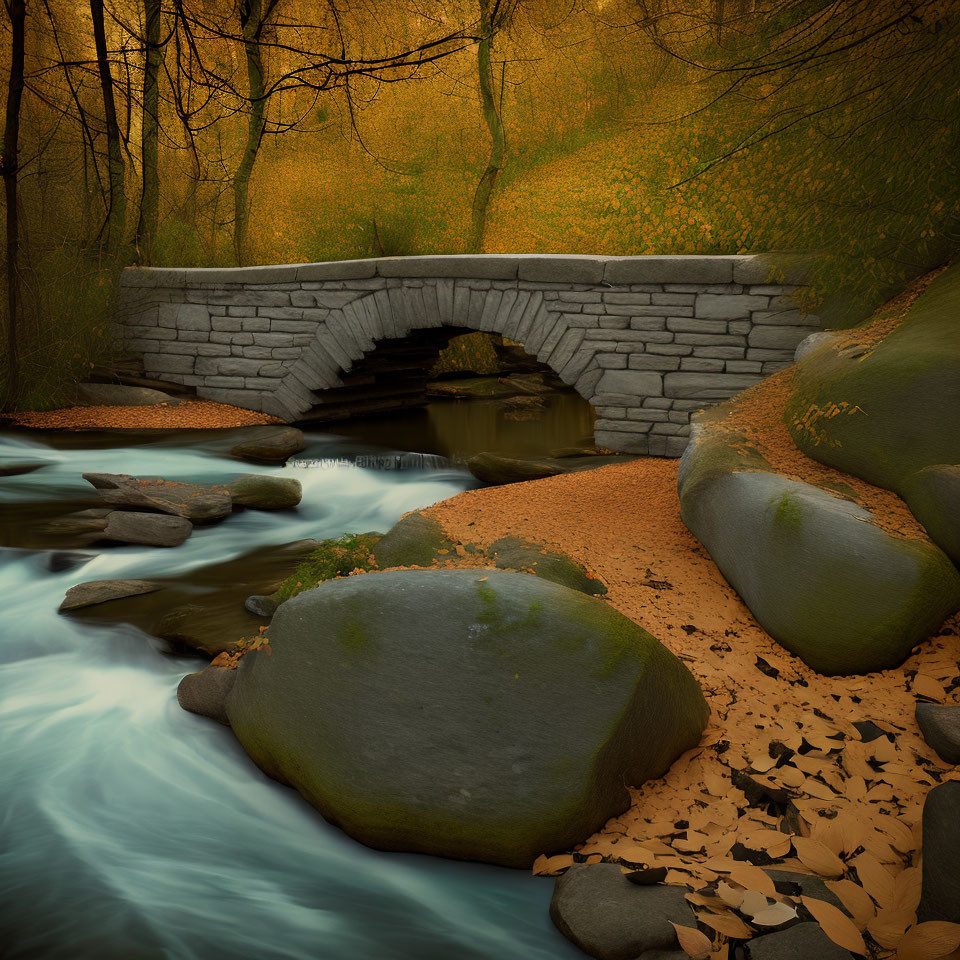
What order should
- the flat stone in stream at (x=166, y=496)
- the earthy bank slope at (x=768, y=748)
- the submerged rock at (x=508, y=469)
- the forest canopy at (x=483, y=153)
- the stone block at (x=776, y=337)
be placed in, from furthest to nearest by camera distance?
the submerged rock at (x=508, y=469), the stone block at (x=776, y=337), the flat stone in stream at (x=166, y=496), the forest canopy at (x=483, y=153), the earthy bank slope at (x=768, y=748)

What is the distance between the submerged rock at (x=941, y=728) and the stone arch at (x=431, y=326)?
15.7 ft

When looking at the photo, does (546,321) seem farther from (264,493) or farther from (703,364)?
(264,493)

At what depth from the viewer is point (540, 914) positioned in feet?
6.59

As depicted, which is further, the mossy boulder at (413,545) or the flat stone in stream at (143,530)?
the flat stone in stream at (143,530)

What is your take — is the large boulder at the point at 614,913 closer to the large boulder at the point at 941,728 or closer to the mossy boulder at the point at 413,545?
the large boulder at the point at 941,728

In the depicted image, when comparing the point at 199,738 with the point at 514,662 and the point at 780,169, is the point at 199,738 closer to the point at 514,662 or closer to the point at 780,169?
the point at 514,662

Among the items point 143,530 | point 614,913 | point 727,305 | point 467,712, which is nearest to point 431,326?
point 727,305

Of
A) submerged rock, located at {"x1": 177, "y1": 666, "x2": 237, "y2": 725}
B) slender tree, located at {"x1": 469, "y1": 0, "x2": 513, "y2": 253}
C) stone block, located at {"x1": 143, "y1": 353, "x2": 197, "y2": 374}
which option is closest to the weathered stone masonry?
stone block, located at {"x1": 143, "y1": 353, "x2": 197, "y2": 374}

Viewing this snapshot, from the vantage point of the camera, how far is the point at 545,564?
11.4 ft

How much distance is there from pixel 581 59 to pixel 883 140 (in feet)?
29.0

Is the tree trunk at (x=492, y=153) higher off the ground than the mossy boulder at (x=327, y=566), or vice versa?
the tree trunk at (x=492, y=153)

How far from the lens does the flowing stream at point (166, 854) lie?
6.51 ft

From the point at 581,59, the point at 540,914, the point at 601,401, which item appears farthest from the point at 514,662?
the point at 581,59

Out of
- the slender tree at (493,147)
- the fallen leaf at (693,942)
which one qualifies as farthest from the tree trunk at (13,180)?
the slender tree at (493,147)
